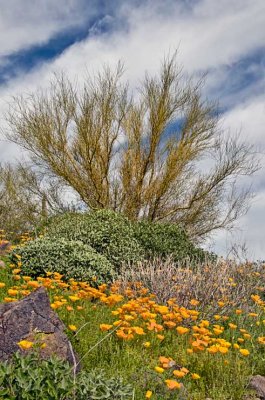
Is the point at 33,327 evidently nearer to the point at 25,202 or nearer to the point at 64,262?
the point at 64,262

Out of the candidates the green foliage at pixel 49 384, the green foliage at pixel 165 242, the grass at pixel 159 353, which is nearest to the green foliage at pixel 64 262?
the grass at pixel 159 353

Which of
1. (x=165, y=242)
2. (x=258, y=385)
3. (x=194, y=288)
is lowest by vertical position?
(x=258, y=385)

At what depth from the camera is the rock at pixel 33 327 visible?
13.2ft

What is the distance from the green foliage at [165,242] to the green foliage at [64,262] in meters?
2.26

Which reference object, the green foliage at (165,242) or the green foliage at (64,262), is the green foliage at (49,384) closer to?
the green foliage at (64,262)

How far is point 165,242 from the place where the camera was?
36.8ft

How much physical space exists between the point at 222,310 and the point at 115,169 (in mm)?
9845

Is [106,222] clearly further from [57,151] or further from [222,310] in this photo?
[57,151]

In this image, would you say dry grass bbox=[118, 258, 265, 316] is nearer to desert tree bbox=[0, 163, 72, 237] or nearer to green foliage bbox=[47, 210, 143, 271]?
green foliage bbox=[47, 210, 143, 271]

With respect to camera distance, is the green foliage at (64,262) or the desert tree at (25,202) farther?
the desert tree at (25,202)

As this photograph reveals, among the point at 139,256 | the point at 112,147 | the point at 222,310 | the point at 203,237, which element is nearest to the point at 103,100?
the point at 112,147

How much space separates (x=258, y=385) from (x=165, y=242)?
6.56m

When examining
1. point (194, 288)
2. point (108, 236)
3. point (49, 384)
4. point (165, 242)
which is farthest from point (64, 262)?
point (49, 384)

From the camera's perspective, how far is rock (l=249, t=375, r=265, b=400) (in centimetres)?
464
